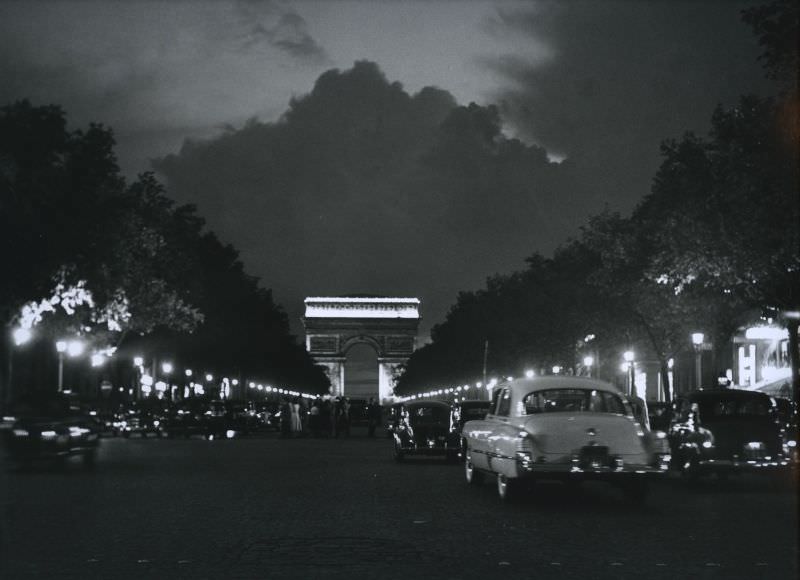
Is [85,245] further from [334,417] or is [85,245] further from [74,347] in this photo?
[334,417]

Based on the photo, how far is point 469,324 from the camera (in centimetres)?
12050

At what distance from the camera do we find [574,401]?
66.5 ft

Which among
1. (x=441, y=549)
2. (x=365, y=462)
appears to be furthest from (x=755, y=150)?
(x=441, y=549)

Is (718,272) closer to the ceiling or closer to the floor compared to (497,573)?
closer to the ceiling

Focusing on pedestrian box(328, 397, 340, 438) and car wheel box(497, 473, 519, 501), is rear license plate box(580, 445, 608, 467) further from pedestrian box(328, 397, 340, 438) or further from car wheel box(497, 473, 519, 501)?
pedestrian box(328, 397, 340, 438)

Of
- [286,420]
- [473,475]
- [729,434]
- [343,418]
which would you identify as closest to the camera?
[473,475]

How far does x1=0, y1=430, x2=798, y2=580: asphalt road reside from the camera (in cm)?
1209

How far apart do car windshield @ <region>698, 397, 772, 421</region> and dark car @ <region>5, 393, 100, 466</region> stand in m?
12.9

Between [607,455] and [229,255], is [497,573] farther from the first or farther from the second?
[229,255]

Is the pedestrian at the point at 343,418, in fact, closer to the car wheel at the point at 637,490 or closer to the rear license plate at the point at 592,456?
the car wheel at the point at 637,490

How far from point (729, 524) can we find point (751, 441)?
718cm

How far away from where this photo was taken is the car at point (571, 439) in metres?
18.4

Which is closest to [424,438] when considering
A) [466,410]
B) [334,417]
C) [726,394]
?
[466,410]

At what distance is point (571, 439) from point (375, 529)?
4021 millimetres
